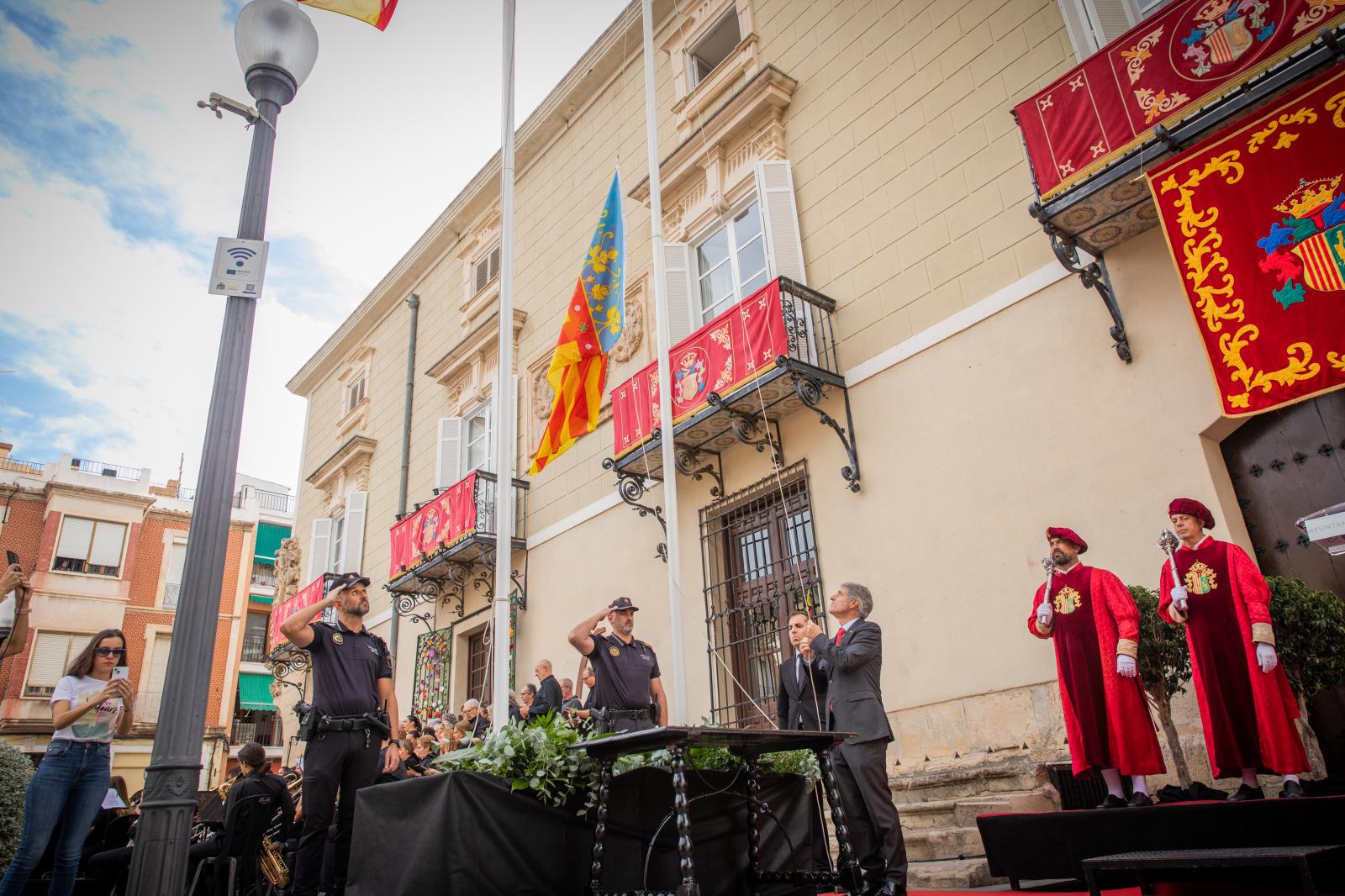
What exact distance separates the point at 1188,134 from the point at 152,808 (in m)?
7.51

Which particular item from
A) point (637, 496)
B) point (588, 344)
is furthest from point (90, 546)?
point (588, 344)

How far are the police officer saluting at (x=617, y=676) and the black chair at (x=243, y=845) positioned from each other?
2330 mm

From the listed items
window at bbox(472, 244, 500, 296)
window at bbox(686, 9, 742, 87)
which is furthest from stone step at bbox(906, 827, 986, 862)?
window at bbox(472, 244, 500, 296)

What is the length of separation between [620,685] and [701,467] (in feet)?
15.5

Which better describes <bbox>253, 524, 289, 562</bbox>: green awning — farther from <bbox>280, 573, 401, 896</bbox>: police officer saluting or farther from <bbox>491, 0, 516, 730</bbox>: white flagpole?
<bbox>280, 573, 401, 896</bbox>: police officer saluting

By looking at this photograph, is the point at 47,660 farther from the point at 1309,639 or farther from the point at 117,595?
the point at 1309,639

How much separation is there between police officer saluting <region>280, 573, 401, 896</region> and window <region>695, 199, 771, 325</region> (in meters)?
6.78

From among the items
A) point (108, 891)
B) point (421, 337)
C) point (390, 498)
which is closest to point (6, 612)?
point (108, 891)

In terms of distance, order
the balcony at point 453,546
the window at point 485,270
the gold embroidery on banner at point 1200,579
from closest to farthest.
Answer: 1. the gold embroidery on banner at point 1200,579
2. the balcony at point 453,546
3. the window at point 485,270

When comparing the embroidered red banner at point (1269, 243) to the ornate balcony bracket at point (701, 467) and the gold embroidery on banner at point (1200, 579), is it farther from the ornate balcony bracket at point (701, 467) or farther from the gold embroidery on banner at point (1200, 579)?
the ornate balcony bracket at point (701, 467)

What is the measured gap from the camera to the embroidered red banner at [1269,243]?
5.62 m

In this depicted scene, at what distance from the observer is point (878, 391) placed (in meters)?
9.05

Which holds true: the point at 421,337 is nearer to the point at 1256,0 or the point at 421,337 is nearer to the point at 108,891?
the point at 108,891

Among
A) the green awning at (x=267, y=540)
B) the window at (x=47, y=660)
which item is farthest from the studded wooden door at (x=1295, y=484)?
the green awning at (x=267, y=540)
